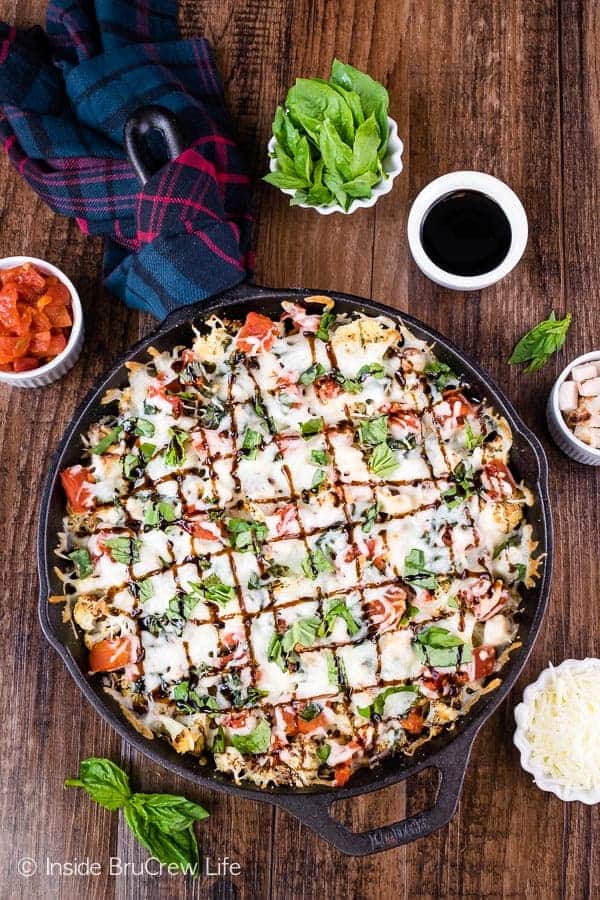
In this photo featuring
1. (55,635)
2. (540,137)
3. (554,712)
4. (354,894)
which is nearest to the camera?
(55,635)

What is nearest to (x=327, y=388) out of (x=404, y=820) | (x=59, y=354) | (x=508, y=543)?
(x=508, y=543)

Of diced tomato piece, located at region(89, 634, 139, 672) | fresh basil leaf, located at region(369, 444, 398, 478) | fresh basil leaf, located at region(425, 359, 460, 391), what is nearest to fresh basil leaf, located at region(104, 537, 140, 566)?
diced tomato piece, located at region(89, 634, 139, 672)

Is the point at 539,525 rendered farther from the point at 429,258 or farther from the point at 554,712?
the point at 429,258

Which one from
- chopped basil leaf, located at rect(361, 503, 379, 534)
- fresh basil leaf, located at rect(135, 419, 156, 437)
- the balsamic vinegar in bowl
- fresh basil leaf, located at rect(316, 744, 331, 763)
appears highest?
the balsamic vinegar in bowl

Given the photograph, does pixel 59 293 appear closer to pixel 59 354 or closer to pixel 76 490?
pixel 59 354

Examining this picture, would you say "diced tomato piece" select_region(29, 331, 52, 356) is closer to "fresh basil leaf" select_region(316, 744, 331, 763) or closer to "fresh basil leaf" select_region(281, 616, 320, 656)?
"fresh basil leaf" select_region(281, 616, 320, 656)

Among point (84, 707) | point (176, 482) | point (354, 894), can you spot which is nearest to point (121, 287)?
point (176, 482)
